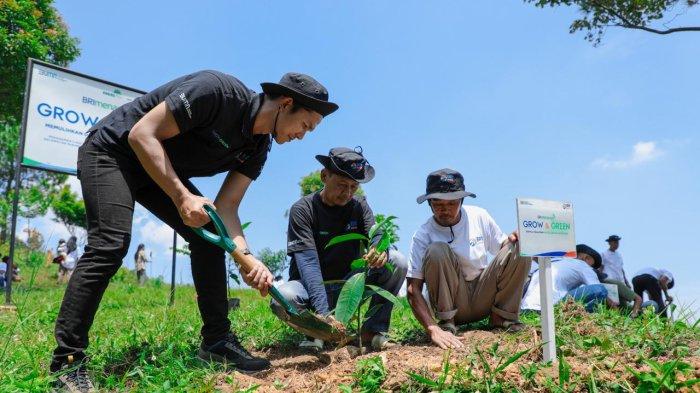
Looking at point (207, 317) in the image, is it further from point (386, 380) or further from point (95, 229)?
point (386, 380)

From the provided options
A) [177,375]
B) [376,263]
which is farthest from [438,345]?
[177,375]

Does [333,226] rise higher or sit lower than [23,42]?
lower

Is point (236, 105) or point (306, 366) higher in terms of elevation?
point (236, 105)

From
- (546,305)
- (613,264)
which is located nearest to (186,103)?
(546,305)

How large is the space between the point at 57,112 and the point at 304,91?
5163 mm

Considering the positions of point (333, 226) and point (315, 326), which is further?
point (333, 226)

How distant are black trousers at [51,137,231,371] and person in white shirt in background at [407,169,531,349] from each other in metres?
1.23

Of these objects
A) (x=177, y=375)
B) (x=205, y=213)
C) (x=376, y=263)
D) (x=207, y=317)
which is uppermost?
(x=205, y=213)

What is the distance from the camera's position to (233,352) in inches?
104

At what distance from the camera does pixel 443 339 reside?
2734mm

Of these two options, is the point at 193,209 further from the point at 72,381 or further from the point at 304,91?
the point at 72,381

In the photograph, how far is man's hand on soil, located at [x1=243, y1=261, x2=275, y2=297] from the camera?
2316mm

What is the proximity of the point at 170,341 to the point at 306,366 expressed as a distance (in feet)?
3.25

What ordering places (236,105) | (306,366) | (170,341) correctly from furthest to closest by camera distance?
1. (170,341)
2. (306,366)
3. (236,105)
